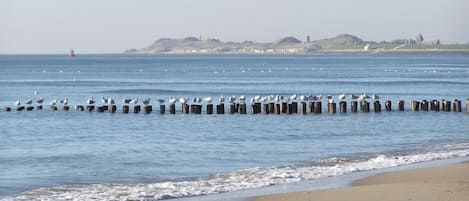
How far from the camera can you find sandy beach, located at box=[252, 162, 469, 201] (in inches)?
590

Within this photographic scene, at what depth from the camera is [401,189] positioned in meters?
15.9

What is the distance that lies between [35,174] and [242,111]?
19.9 meters

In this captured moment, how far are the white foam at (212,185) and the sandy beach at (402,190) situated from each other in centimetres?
166

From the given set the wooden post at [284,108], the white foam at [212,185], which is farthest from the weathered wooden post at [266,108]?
the white foam at [212,185]

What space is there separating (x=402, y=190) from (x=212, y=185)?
13.6ft

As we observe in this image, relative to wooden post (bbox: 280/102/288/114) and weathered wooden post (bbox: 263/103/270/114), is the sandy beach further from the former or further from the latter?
wooden post (bbox: 280/102/288/114)

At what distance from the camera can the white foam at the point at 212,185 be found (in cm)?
1706

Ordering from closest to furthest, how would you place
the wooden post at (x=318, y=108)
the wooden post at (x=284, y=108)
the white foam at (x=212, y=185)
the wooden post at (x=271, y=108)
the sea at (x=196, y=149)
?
the white foam at (x=212, y=185) < the sea at (x=196, y=149) < the wooden post at (x=284, y=108) < the wooden post at (x=271, y=108) < the wooden post at (x=318, y=108)

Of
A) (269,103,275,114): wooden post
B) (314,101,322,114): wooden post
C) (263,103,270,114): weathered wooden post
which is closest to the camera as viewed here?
(263,103,270,114): weathered wooden post

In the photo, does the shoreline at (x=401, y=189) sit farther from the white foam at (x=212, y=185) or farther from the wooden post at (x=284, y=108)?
the wooden post at (x=284, y=108)

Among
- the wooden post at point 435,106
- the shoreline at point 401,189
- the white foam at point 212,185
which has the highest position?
the wooden post at point 435,106

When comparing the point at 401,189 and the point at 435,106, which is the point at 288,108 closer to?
the point at 435,106

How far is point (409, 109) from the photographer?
4338cm

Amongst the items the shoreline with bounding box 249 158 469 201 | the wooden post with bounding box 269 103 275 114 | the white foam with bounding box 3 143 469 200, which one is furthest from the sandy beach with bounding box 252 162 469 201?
the wooden post with bounding box 269 103 275 114
